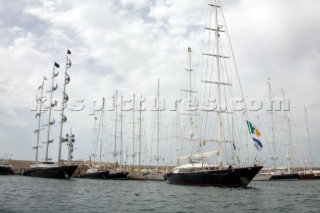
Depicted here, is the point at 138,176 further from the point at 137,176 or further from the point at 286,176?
the point at 286,176

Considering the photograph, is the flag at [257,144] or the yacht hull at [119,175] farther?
the yacht hull at [119,175]

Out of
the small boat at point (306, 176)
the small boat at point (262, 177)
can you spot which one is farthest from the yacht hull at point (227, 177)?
the small boat at point (306, 176)

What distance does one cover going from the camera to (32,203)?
30422 mm

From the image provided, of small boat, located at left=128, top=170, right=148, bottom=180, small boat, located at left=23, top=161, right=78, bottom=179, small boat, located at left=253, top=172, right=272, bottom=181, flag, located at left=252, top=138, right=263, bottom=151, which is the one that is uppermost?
flag, located at left=252, top=138, right=263, bottom=151

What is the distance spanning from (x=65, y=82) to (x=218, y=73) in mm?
44625

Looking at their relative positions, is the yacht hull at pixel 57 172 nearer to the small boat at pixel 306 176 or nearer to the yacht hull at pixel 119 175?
the yacht hull at pixel 119 175

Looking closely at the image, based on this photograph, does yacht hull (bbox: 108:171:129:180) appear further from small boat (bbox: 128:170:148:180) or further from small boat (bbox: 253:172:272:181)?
small boat (bbox: 253:172:272:181)

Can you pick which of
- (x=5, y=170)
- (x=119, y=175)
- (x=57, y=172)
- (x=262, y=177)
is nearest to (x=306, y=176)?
(x=262, y=177)

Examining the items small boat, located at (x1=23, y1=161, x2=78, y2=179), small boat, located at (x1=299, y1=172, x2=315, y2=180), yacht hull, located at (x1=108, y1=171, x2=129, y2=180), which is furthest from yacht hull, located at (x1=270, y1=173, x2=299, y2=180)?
small boat, located at (x1=23, y1=161, x2=78, y2=179)

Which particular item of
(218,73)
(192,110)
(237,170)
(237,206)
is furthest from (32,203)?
(192,110)

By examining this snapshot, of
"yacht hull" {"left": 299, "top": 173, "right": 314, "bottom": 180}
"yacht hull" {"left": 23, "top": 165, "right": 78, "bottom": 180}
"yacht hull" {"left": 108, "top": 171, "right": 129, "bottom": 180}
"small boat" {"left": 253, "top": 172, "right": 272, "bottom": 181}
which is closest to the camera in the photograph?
"yacht hull" {"left": 23, "top": 165, "right": 78, "bottom": 180}

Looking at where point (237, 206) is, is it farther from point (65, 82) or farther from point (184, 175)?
point (65, 82)

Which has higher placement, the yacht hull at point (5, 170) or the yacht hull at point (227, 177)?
the yacht hull at point (5, 170)

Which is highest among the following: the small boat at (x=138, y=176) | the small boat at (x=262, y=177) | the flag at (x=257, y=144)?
the flag at (x=257, y=144)
